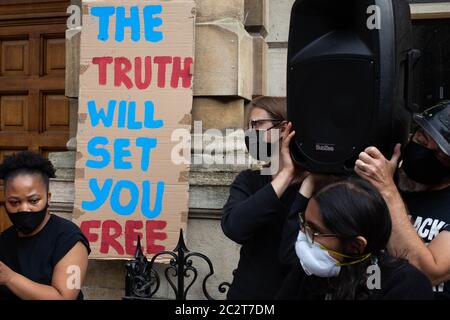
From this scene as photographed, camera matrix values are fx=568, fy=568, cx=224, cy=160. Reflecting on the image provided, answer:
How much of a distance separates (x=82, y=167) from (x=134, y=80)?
0.70 m

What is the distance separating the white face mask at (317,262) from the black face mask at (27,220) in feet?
4.20

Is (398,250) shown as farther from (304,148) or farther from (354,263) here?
(304,148)

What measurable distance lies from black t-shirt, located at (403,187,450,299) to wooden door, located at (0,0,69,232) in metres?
3.66

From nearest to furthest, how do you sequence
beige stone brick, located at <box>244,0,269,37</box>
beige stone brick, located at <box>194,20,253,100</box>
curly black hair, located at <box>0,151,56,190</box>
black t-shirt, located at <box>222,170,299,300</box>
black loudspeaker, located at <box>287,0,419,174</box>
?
black loudspeaker, located at <box>287,0,419,174</box> < black t-shirt, located at <box>222,170,299,300</box> < curly black hair, located at <box>0,151,56,190</box> < beige stone brick, located at <box>194,20,253,100</box> < beige stone brick, located at <box>244,0,269,37</box>

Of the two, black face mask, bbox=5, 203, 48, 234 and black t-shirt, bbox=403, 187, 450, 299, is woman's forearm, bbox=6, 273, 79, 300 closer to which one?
black face mask, bbox=5, 203, 48, 234

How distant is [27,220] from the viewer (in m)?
2.52

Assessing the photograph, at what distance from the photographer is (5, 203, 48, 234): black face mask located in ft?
8.25

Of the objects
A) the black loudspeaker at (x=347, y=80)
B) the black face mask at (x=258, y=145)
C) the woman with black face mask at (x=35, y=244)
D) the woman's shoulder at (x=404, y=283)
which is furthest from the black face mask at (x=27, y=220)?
the woman's shoulder at (x=404, y=283)

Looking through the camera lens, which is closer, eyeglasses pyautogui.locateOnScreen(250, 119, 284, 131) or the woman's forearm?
the woman's forearm

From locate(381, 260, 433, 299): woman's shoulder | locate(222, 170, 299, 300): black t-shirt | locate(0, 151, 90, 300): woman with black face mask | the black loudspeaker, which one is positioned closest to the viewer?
locate(381, 260, 433, 299): woman's shoulder

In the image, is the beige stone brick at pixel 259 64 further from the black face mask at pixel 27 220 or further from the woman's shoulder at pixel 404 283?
the woman's shoulder at pixel 404 283

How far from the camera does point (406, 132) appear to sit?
210cm

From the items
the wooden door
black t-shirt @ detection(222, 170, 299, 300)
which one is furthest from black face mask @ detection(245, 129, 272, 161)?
the wooden door
